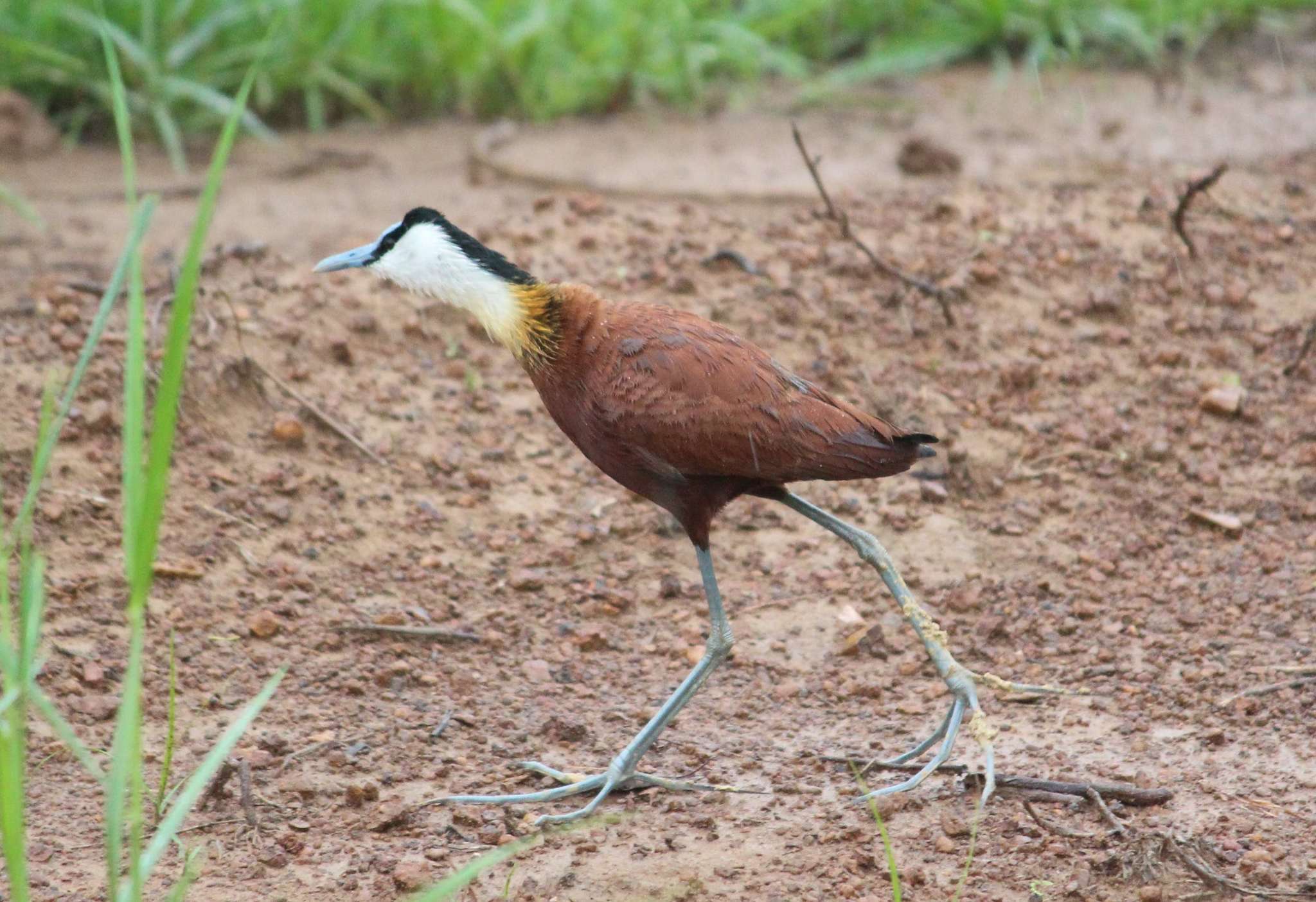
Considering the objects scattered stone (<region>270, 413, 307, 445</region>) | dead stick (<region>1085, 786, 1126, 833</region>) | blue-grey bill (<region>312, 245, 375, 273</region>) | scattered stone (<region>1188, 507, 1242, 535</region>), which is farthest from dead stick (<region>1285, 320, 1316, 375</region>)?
scattered stone (<region>270, 413, 307, 445</region>)

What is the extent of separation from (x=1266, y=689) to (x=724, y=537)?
1800 mm

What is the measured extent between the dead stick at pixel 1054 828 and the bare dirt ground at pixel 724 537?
0.03m

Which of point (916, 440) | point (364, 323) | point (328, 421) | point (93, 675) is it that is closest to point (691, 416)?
point (916, 440)

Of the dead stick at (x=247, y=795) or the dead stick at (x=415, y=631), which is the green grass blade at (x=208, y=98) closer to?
the dead stick at (x=415, y=631)

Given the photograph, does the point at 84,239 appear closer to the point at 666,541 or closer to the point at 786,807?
the point at 666,541

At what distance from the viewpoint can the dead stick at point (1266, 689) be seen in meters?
4.12

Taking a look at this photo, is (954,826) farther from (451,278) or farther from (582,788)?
(451,278)

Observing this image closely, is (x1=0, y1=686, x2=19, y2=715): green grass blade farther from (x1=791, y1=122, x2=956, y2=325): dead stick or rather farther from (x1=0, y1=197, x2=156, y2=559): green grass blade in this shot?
(x1=791, y1=122, x2=956, y2=325): dead stick

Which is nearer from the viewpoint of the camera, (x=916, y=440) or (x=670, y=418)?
(x=670, y=418)

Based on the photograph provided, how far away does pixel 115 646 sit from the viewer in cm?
421

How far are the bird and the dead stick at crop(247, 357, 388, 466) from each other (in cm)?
118

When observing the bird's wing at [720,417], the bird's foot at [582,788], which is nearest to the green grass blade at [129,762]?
the bird's foot at [582,788]

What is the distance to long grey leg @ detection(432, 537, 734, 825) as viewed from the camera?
147 inches

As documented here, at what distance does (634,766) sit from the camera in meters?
3.86
